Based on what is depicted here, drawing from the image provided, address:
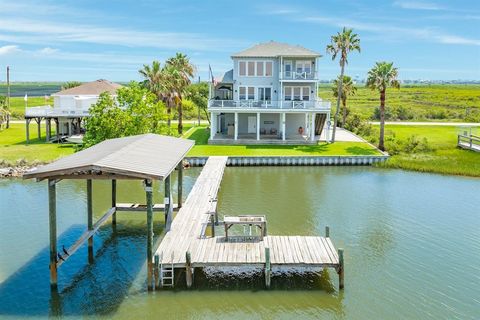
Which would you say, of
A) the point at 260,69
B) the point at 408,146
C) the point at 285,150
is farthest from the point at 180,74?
the point at 408,146

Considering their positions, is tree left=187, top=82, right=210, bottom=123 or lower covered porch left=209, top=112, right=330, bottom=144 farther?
tree left=187, top=82, right=210, bottom=123

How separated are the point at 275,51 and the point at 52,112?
2464cm

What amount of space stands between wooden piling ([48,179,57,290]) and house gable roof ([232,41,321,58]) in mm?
37412

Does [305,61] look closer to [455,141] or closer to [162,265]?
[455,141]

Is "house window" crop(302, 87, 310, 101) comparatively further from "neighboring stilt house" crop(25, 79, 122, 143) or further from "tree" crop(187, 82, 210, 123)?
"neighboring stilt house" crop(25, 79, 122, 143)

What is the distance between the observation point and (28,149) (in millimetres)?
47031

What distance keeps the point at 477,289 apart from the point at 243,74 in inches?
1525

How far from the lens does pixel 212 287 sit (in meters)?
17.9

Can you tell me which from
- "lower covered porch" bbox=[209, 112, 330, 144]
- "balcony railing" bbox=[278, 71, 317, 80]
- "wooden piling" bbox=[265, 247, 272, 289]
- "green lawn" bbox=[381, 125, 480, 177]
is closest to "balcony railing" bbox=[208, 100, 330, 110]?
"lower covered porch" bbox=[209, 112, 330, 144]

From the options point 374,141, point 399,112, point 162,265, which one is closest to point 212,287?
point 162,265

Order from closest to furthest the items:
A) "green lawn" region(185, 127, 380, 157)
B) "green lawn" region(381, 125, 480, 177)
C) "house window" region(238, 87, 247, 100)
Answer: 1. "green lawn" region(381, 125, 480, 177)
2. "green lawn" region(185, 127, 380, 157)
3. "house window" region(238, 87, 247, 100)

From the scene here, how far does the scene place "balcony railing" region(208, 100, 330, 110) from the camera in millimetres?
50625

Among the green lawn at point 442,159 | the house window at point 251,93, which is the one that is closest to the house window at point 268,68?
the house window at point 251,93

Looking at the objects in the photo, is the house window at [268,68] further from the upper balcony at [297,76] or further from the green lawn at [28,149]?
the green lawn at [28,149]
